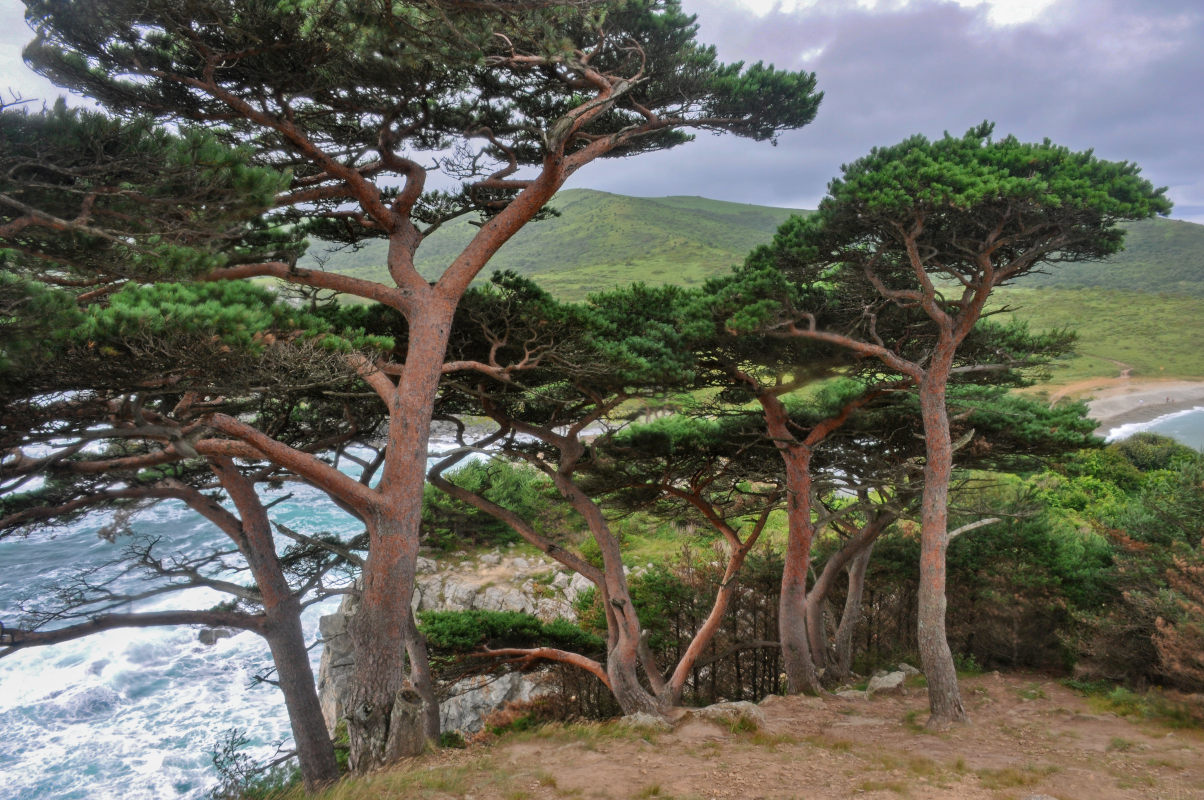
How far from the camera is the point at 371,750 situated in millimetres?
5824

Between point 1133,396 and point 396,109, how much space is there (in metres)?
55.5

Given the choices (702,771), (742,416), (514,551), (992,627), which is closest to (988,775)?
(702,771)

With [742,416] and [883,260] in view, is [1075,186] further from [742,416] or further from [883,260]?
[742,416]

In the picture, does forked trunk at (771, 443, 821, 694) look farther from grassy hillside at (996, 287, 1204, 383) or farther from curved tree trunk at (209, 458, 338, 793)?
grassy hillside at (996, 287, 1204, 383)

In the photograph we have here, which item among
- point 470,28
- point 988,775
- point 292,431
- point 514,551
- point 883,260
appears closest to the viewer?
point 470,28

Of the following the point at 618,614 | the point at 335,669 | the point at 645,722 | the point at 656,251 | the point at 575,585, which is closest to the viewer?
the point at 645,722

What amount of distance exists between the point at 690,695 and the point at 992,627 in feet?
19.9

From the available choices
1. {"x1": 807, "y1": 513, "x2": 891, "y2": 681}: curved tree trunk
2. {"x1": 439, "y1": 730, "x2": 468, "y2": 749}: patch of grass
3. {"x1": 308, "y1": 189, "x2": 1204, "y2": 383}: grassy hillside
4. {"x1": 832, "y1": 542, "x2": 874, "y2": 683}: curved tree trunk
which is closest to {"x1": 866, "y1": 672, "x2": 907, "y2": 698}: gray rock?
{"x1": 807, "y1": 513, "x2": 891, "y2": 681}: curved tree trunk

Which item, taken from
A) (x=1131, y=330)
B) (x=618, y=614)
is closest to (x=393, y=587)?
(x=618, y=614)

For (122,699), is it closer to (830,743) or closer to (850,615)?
(830,743)

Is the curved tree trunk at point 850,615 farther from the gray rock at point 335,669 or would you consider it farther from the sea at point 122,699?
the sea at point 122,699

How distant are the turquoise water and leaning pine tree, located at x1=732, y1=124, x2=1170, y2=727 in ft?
112

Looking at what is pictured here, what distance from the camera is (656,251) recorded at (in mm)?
80625

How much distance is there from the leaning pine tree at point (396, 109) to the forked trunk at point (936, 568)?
389 centimetres
